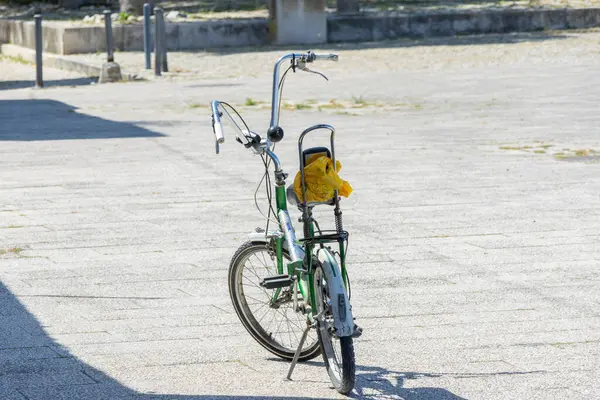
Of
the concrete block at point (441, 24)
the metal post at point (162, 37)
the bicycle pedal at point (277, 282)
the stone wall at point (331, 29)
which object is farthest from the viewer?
the concrete block at point (441, 24)

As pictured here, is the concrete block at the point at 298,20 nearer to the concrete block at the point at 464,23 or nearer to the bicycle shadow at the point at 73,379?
the concrete block at the point at 464,23

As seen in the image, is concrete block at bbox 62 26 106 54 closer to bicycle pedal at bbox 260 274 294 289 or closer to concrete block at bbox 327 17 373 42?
concrete block at bbox 327 17 373 42

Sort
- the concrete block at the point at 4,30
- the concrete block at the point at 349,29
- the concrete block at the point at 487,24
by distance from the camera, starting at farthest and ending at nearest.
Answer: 1. the concrete block at the point at 4,30
2. the concrete block at the point at 487,24
3. the concrete block at the point at 349,29

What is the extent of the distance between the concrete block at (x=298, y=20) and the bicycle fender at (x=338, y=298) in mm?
21714

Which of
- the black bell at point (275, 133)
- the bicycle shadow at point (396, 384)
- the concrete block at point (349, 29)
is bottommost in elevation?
the bicycle shadow at point (396, 384)

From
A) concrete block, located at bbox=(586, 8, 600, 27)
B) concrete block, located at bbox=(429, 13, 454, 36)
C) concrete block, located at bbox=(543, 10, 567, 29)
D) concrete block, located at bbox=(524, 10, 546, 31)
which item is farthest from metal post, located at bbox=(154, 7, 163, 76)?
concrete block, located at bbox=(586, 8, 600, 27)

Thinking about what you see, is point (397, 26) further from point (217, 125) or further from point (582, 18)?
point (217, 125)

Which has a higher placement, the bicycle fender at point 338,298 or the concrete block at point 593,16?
the concrete block at point 593,16

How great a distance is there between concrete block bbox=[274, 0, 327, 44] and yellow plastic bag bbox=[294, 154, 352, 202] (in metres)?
21.5

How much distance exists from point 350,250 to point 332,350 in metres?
2.55

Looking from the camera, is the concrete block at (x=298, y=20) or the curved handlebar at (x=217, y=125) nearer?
the curved handlebar at (x=217, y=125)

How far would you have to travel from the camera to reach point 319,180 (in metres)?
4.23

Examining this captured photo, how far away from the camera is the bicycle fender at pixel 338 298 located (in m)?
3.99

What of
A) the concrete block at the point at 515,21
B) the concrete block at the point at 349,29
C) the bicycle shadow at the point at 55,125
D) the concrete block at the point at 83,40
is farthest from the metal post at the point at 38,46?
the concrete block at the point at 515,21
